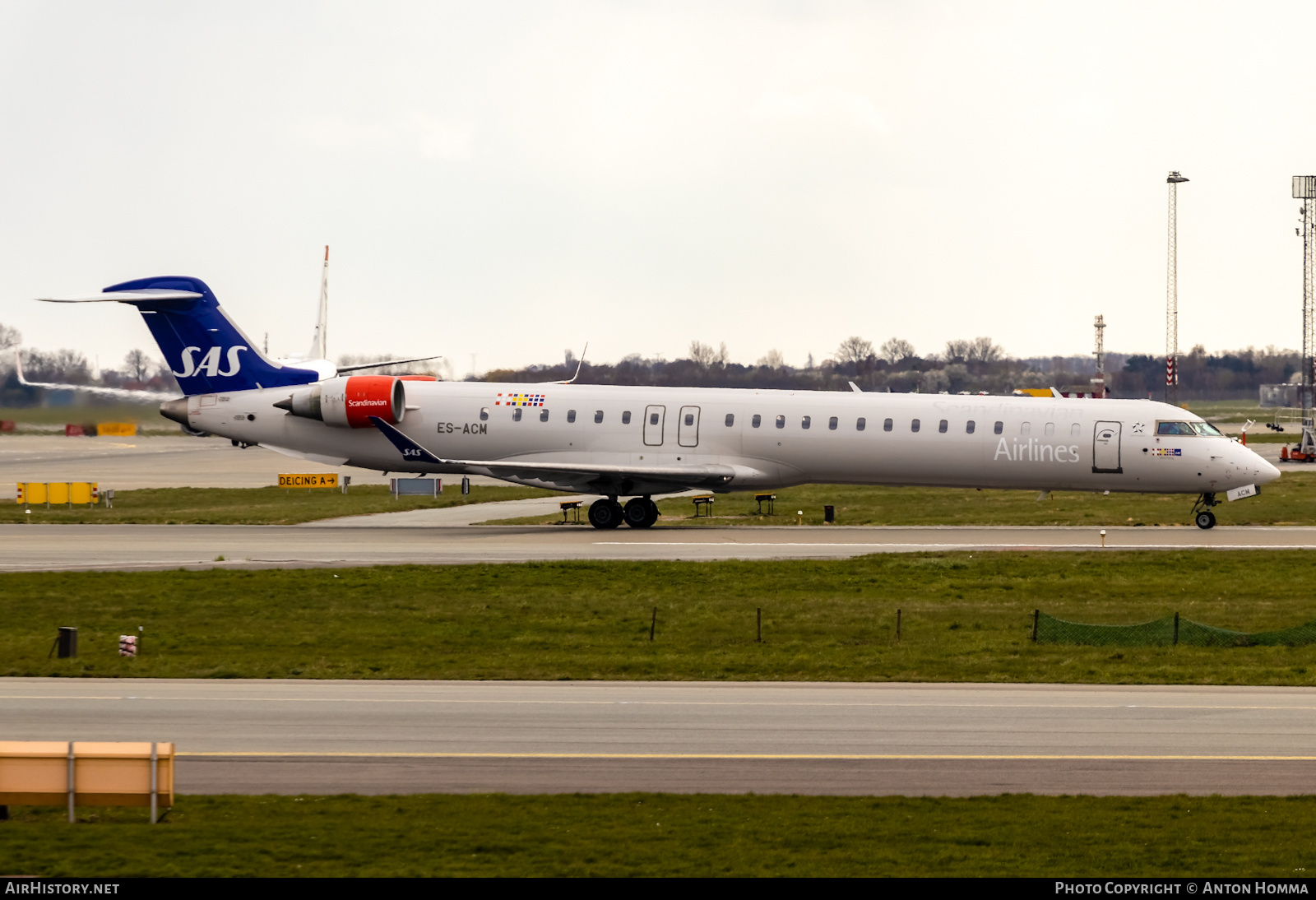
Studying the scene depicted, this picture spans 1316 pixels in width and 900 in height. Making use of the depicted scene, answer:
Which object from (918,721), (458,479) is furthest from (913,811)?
(458,479)

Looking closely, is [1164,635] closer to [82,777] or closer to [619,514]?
[82,777]

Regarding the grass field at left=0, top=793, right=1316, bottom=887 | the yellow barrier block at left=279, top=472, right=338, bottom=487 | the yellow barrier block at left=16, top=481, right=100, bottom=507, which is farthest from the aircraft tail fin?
the grass field at left=0, top=793, right=1316, bottom=887

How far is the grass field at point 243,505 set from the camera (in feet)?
155

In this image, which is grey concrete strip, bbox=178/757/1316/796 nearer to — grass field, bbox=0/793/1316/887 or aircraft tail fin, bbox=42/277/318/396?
grass field, bbox=0/793/1316/887

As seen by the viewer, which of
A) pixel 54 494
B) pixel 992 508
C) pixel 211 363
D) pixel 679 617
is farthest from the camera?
pixel 54 494

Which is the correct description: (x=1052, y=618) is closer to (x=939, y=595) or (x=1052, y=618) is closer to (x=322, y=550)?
(x=939, y=595)

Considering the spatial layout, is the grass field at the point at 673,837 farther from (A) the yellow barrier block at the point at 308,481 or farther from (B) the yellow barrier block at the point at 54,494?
(A) the yellow barrier block at the point at 308,481

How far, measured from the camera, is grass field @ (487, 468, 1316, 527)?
153 ft

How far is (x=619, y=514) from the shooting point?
43.3 metres

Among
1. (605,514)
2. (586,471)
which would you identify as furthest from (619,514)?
(586,471)

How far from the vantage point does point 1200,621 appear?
26750 millimetres

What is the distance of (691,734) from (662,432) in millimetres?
24593

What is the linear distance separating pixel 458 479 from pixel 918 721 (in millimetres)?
→ 52848

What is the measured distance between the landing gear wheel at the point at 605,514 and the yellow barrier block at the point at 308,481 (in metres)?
23.5
